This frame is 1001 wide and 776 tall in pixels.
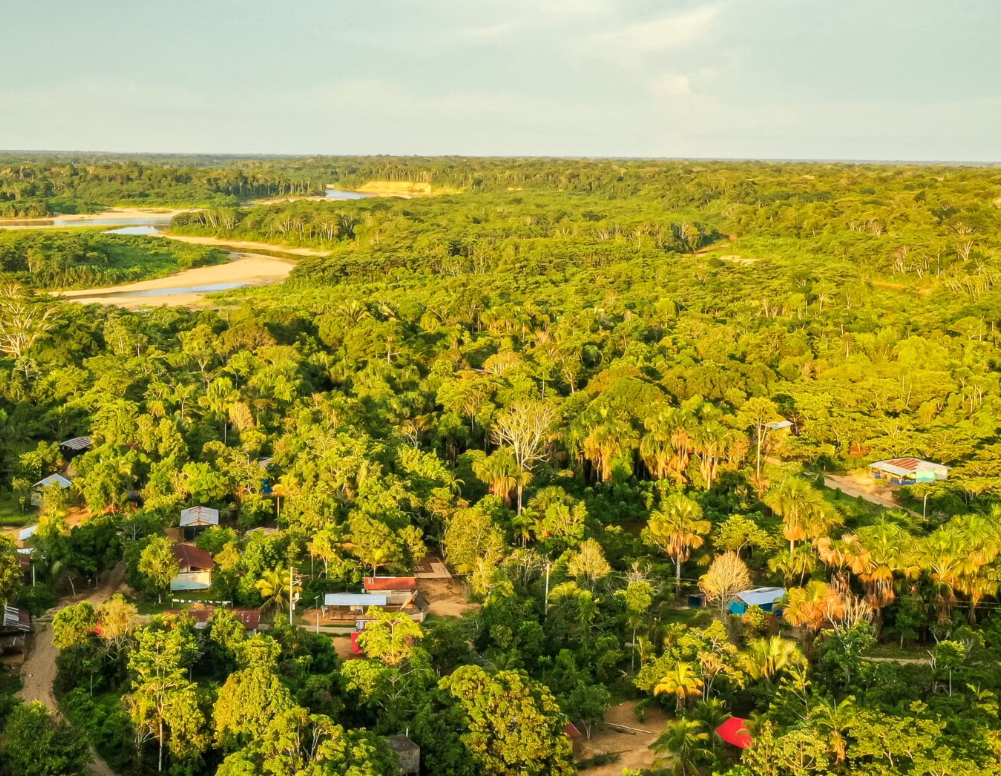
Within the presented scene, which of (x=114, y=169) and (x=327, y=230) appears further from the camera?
(x=114, y=169)

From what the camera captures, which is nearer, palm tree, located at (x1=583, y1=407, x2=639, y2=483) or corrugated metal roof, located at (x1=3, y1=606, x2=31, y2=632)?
corrugated metal roof, located at (x1=3, y1=606, x2=31, y2=632)

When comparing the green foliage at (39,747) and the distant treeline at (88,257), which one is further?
the distant treeline at (88,257)

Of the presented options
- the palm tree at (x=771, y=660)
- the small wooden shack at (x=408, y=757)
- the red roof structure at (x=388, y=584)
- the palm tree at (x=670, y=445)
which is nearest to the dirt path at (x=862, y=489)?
the palm tree at (x=670, y=445)

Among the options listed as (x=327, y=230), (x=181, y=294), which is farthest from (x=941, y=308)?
(x=327, y=230)

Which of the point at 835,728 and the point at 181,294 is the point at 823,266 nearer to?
the point at 181,294

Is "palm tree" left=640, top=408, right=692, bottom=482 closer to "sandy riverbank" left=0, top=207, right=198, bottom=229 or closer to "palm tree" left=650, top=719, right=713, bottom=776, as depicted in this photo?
"palm tree" left=650, top=719, right=713, bottom=776

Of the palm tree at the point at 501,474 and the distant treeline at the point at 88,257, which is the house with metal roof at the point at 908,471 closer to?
the palm tree at the point at 501,474

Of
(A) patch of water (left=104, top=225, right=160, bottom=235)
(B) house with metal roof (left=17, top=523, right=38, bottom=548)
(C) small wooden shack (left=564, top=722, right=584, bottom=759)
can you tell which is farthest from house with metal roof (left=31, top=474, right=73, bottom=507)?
(A) patch of water (left=104, top=225, right=160, bottom=235)
